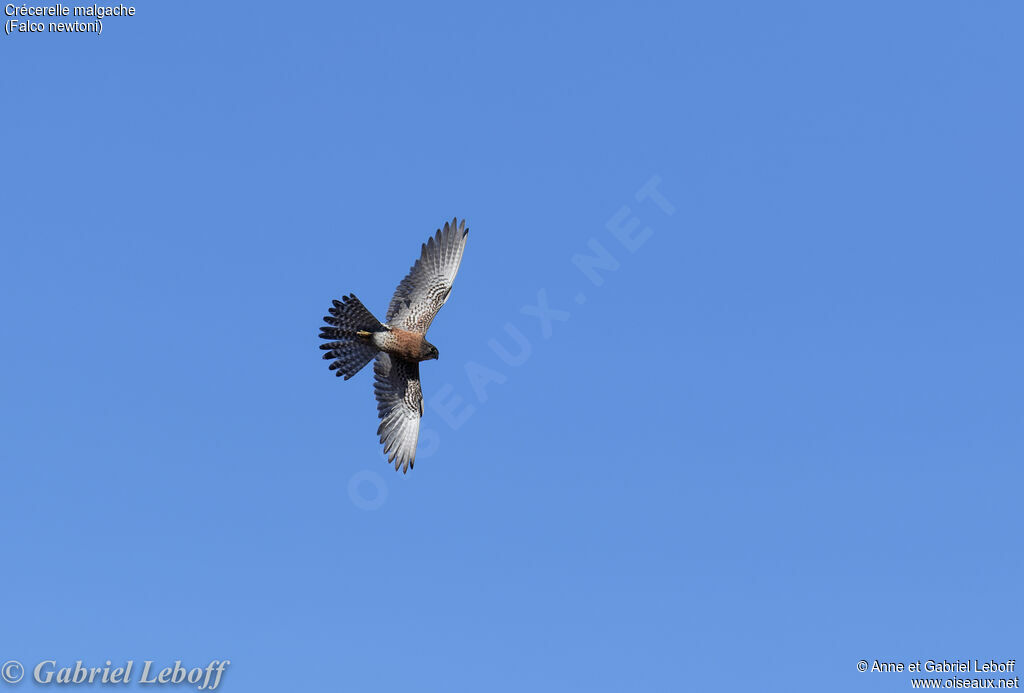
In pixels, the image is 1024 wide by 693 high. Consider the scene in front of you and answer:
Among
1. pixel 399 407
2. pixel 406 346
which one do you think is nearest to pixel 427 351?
pixel 406 346

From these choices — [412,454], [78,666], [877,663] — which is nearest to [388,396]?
[412,454]

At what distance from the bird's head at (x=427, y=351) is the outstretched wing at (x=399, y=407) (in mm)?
327

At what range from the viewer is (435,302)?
20.0 meters

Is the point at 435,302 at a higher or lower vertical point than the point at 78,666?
higher

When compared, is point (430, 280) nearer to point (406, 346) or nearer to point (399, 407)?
point (406, 346)

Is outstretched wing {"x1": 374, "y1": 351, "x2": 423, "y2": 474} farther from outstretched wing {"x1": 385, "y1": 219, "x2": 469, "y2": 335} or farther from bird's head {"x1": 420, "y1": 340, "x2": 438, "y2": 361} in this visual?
outstretched wing {"x1": 385, "y1": 219, "x2": 469, "y2": 335}

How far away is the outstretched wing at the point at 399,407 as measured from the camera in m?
19.7

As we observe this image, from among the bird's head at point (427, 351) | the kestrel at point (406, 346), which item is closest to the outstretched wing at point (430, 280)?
the kestrel at point (406, 346)

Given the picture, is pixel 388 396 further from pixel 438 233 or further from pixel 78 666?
pixel 78 666

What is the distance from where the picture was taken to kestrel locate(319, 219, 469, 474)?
1908 centimetres

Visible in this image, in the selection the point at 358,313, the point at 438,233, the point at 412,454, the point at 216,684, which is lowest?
the point at 216,684

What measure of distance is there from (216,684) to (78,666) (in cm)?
260

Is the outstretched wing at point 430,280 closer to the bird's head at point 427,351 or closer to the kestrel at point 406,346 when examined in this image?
the kestrel at point 406,346

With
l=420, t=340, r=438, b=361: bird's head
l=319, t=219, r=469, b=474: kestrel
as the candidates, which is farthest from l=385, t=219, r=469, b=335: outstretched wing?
l=420, t=340, r=438, b=361: bird's head
